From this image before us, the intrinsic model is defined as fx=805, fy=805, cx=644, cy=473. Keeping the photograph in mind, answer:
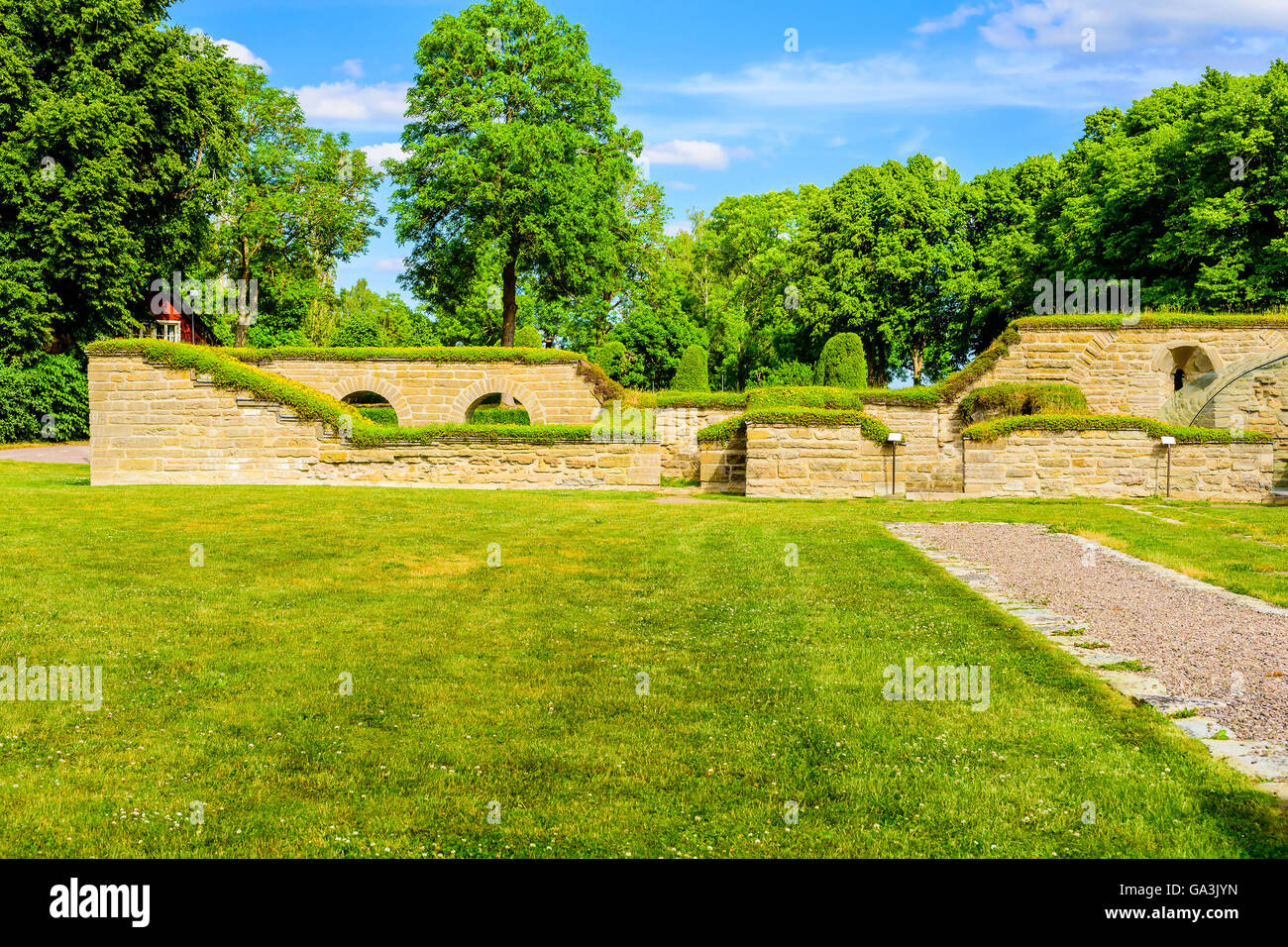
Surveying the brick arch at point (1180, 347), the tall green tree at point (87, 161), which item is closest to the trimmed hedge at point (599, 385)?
the brick arch at point (1180, 347)

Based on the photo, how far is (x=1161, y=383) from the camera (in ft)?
84.6

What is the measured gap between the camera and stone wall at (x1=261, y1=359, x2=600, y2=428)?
28.2 meters

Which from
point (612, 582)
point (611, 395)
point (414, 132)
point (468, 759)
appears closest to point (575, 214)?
point (414, 132)

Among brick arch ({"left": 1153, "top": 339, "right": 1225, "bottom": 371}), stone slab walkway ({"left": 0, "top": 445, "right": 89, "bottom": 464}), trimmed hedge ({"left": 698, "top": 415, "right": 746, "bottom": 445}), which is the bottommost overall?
stone slab walkway ({"left": 0, "top": 445, "right": 89, "bottom": 464})

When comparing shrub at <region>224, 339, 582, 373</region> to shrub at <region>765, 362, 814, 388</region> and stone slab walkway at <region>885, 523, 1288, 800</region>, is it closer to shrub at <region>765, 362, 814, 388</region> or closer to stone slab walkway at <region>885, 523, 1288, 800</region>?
shrub at <region>765, 362, 814, 388</region>

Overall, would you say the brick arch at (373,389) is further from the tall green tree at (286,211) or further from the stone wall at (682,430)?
the tall green tree at (286,211)

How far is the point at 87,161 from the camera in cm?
2984

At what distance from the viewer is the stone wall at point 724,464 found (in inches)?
805

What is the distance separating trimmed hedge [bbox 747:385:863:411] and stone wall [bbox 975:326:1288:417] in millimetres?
9108

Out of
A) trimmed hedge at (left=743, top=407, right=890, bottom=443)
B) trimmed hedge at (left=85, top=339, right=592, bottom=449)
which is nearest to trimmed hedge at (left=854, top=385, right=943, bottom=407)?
trimmed hedge at (left=743, top=407, right=890, bottom=443)

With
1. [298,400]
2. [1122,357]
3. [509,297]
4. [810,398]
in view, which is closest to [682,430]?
[810,398]

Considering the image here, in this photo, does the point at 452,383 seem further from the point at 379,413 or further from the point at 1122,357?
the point at 1122,357

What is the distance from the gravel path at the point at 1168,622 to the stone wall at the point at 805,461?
20.5 ft
